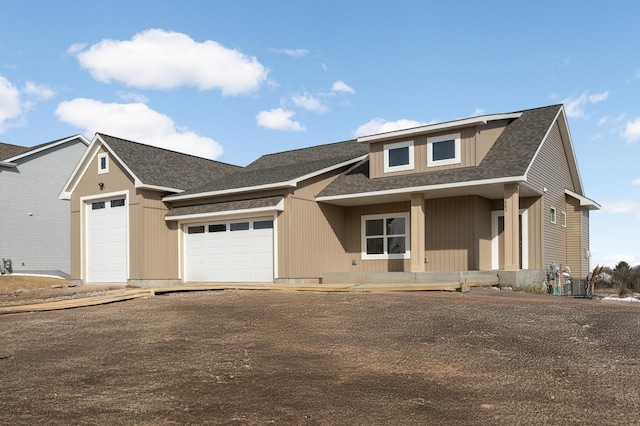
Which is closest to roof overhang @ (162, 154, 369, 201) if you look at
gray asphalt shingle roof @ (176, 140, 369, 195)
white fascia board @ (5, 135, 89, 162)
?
gray asphalt shingle roof @ (176, 140, 369, 195)

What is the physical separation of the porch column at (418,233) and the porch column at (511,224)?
2746 millimetres

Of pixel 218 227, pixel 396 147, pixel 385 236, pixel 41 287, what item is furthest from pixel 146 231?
pixel 396 147

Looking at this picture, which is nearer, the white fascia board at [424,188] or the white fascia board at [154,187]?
→ the white fascia board at [424,188]

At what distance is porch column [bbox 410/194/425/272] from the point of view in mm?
18938

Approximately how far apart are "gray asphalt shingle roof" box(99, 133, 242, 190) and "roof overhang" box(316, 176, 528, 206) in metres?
6.61

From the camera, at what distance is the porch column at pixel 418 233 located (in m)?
18.9

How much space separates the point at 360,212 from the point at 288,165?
479cm

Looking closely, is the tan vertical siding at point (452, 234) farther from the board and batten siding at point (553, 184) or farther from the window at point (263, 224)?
the window at point (263, 224)

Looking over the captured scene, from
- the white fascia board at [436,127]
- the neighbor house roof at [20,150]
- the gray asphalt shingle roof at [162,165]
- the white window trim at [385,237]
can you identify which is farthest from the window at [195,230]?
the neighbor house roof at [20,150]

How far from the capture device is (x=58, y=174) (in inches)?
1334

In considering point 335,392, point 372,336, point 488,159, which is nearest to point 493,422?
point 335,392

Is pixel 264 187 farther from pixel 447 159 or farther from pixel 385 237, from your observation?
pixel 447 159

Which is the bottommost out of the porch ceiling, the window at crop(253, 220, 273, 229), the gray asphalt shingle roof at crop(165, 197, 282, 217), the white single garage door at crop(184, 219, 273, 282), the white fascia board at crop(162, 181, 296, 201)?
the white single garage door at crop(184, 219, 273, 282)

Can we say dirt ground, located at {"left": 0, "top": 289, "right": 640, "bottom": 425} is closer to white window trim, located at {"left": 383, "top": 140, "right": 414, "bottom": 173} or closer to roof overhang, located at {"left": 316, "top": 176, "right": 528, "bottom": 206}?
roof overhang, located at {"left": 316, "top": 176, "right": 528, "bottom": 206}
